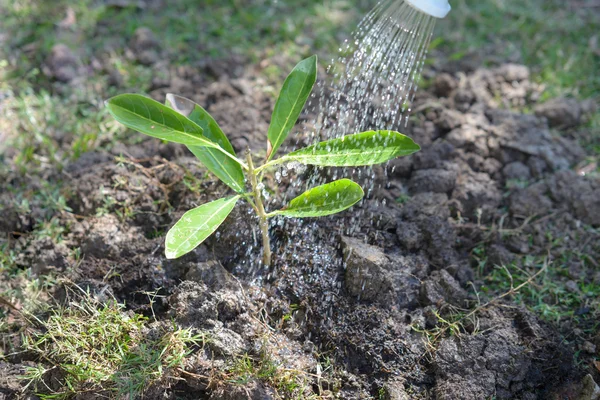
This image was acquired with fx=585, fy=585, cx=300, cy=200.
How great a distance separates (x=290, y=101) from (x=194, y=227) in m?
0.57

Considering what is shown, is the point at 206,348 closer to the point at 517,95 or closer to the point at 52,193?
the point at 52,193

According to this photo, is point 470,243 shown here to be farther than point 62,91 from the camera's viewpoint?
No

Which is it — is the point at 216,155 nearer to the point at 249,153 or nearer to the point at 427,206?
the point at 249,153

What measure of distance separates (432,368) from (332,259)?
53 cm

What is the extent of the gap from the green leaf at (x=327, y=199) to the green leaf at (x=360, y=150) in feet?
0.24

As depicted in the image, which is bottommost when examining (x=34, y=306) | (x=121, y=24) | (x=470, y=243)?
(x=34, y=306)

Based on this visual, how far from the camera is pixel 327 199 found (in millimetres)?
1963

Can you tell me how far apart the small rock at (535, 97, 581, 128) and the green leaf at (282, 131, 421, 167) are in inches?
58.9

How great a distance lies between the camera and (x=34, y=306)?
2133 mm

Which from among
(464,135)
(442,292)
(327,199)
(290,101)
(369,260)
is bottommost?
(442,292)

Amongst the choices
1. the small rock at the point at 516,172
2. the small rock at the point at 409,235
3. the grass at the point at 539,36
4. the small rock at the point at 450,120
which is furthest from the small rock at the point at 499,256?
the grass at the point at 539,36

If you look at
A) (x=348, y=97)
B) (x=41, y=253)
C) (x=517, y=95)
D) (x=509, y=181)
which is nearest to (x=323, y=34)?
(x=348, y=97)

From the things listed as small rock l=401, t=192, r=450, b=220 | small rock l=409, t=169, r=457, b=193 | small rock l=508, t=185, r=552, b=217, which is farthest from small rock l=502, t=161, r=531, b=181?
small rock l=401, t=192, r=450, b=220

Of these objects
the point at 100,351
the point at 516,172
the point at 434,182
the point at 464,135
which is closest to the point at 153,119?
the point at 100,351
